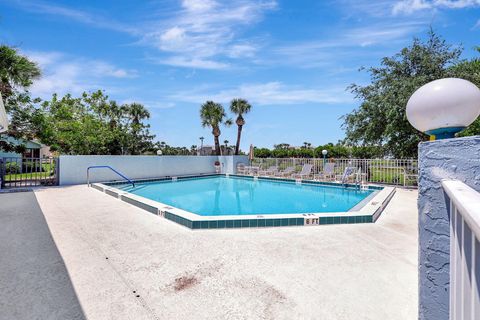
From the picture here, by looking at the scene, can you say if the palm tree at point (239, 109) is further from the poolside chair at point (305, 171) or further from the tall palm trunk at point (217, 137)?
the poolside chair at point (305, 171)

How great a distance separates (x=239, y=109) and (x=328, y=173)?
47.2 ft

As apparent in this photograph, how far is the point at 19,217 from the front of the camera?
5.88 meters

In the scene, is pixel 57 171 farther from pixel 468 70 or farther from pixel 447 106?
pixel 468 70

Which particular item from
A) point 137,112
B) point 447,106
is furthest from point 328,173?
point 137,112

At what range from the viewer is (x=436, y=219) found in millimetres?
1379

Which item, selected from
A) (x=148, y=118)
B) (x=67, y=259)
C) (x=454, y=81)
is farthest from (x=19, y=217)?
(x=148, y=118)

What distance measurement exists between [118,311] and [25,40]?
1535cm

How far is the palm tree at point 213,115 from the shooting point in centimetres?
2488

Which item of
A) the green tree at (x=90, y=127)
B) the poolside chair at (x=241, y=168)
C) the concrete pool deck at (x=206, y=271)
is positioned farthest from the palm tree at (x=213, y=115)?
the concrete pool deck at (x=206, y=271)

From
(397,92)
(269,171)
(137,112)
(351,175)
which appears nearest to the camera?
(351,175)

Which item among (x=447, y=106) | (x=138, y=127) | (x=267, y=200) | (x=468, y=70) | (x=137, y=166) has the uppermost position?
(x=468, y=70)

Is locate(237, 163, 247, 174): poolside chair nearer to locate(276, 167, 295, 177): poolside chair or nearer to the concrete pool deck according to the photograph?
locate(276, 167, 295, 177): poolside chair

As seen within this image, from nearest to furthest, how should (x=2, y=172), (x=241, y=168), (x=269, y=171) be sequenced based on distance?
(x=2, y=172)
(x=269, y=171)
(x=241, y=168)

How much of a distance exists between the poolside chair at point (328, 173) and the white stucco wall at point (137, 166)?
712cm
